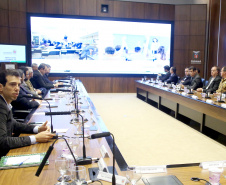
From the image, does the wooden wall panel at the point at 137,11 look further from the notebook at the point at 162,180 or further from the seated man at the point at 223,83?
the notebook at the point at 162,180

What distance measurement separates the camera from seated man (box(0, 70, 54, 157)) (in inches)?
71.8

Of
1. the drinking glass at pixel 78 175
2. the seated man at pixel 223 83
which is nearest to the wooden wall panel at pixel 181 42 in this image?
the seated man at pixel 223 83

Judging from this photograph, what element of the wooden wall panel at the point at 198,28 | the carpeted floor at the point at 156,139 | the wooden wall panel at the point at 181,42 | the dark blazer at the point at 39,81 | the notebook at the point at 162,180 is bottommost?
the carpeted floor at the point at 156,139

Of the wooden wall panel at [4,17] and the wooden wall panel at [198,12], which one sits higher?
the wooden wall panel at [198,12]

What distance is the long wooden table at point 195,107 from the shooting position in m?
3.80

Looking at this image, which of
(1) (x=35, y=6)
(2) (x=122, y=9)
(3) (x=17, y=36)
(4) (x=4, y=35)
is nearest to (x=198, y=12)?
(2) (x=122, y=9)

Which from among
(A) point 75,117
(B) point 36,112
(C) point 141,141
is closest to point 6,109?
(A) point 75,117

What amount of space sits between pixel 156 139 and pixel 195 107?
3.30 feet

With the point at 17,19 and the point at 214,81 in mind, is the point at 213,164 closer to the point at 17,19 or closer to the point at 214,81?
the point at 214,81

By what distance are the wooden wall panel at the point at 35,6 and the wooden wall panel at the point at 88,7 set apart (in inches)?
50.8

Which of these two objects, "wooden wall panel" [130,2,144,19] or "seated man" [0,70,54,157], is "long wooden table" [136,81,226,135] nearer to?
"seated man" [0,70,54,157]

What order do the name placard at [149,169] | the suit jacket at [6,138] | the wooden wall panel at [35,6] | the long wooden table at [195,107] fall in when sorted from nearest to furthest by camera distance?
the name placard at [149,169] → the suit jacket at [6,138] → the long wooden table at [195,107] → the wooden wall panel at [35,6]

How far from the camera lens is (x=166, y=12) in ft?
30.7

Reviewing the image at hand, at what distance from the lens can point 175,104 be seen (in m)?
5.52
